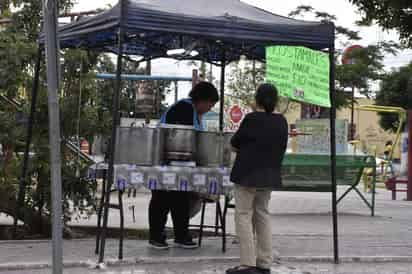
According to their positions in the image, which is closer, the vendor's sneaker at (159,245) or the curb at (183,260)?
the curb at (183,260)

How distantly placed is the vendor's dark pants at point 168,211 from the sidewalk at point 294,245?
258 mm

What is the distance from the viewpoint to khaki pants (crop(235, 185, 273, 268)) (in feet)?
20.8

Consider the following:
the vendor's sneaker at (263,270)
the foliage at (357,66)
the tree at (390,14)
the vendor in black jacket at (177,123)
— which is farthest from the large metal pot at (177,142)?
the foliage at (357,66)

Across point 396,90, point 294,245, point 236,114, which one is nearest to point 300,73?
point 294,245

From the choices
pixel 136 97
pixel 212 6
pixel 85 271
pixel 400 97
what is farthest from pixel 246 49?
pixel 400 97

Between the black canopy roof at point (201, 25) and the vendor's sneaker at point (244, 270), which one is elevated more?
the black canopy roof at point (201, 25)

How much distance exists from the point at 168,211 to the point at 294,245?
1637 millimetres

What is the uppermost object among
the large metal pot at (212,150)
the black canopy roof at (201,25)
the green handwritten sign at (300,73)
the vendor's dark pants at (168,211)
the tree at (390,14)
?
the tree at (390,14)

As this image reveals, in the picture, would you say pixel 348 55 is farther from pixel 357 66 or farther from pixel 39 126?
pixel 39 126

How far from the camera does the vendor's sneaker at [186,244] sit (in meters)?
7.80

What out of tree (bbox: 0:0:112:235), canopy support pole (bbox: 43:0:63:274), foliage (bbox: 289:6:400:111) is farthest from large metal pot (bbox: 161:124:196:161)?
foliage (bbox: 289:6:400:111)

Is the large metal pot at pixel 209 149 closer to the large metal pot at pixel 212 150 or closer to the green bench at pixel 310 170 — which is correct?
the large metal pot at pixel 212 150

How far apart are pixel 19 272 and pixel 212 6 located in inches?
128

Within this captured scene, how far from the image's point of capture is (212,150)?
7.63 meters
